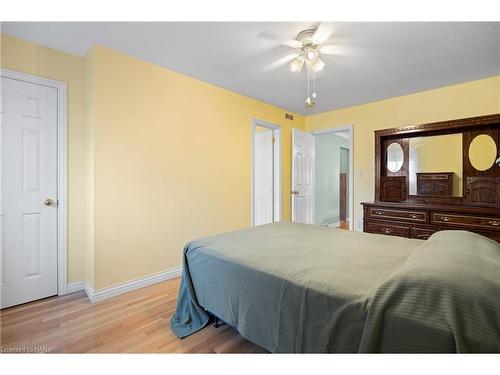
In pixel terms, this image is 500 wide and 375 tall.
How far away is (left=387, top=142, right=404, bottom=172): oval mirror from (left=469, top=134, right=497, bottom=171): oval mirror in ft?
2.49

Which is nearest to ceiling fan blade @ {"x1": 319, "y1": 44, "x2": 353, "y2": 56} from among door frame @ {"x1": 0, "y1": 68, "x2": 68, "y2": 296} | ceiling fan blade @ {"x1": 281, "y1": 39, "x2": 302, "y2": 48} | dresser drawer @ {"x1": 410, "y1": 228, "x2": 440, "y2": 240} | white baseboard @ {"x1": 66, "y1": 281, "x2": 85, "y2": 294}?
ceiling fan blade @ {"x1": 281, "y1": 39, "x2": 302, "y2": 48}

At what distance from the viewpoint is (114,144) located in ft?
7.58

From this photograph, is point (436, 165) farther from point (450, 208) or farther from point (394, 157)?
point (450, 208)

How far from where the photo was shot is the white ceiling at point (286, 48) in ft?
6.32

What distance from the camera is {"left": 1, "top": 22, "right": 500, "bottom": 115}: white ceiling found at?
1.93 meters

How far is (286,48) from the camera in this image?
7.28 ft

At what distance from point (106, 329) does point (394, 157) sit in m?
3.99

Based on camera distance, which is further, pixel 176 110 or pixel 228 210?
pixel 228 210

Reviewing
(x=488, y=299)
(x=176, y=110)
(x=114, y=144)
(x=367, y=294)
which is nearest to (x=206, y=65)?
(x=176, y=110)

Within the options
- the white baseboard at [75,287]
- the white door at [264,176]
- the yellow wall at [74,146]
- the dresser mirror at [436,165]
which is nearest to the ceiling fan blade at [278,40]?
the yellow wall at [74,146]

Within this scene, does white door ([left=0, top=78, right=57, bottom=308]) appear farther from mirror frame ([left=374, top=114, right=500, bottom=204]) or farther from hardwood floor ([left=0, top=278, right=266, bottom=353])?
mirror frame ([left=374, top=114, right=500, bottom=204])

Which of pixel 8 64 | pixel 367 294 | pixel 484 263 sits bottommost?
pixel 367 294

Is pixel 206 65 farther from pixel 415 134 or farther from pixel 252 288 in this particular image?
pixel 415 134
